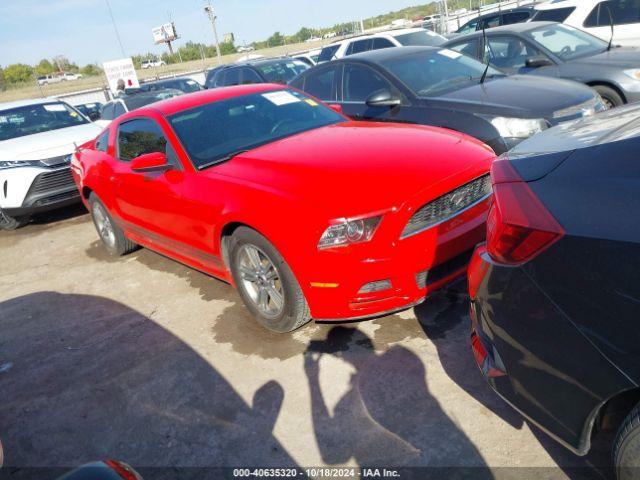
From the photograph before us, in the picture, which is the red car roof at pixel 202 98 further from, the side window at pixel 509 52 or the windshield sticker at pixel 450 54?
the side window at pixel 509 52

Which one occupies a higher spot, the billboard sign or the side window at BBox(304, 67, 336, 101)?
the billboard sign

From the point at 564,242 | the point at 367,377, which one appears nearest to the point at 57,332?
the point at 367,377

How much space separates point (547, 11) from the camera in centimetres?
956

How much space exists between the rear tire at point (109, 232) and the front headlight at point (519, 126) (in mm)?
3963

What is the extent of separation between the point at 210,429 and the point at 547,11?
9.81m

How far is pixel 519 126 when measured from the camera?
4.86 meters

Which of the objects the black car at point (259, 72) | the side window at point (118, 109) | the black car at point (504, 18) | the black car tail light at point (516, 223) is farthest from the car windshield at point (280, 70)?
the black car tail light at point (516, 223)

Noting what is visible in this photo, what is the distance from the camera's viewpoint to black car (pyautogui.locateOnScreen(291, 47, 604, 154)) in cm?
490

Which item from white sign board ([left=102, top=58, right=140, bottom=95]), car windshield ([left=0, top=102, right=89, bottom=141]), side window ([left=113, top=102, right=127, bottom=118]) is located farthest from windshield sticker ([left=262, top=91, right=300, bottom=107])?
white sign board ([left=102, top=58, right=140, bottom=95])

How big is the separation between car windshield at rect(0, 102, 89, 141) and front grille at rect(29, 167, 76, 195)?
1.34 meters

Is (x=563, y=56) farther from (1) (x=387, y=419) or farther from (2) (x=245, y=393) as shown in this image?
(2) (x=245, y=393)

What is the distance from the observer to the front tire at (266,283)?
3221mm

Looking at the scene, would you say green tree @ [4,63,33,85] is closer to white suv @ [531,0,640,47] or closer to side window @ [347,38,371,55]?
side window @ [347,38,371,55]

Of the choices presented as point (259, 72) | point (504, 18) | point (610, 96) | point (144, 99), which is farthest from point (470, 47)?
point (144, 99)
